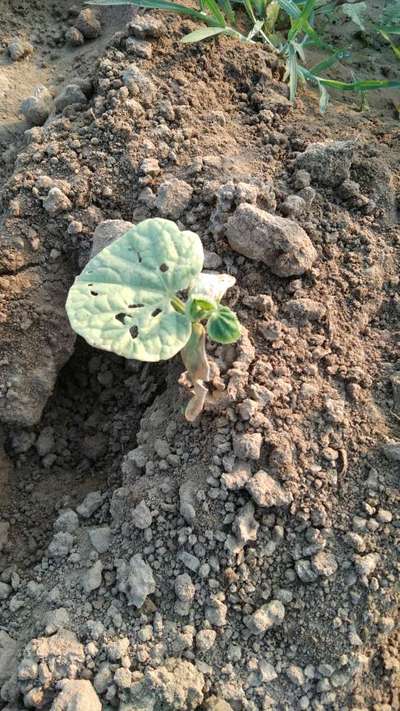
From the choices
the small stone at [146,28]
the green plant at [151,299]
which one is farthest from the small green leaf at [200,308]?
the small stone at [146,28]

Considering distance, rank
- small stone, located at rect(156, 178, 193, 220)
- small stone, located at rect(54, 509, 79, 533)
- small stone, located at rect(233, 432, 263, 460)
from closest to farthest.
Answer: small stone, located at rect(233, 432, 263, 460) < small stone, located at rect(54, 509, 79, 533) < small stone, located at rect(156, 178, 193, 220)

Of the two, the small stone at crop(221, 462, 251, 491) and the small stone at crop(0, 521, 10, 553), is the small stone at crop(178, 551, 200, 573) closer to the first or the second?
the small stone at crop(221, 462, 251, 491)

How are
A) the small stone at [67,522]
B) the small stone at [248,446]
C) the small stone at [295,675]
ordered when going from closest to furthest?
the small stone at [295,675], the small stone at [248,446], the small stone at [67,522]

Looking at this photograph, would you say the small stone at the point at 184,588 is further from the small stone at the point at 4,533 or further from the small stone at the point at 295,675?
the small stone at the point at 4,533

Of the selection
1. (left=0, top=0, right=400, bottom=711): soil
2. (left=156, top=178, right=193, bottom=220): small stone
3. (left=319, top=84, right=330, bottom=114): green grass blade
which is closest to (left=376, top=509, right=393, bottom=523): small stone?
(left=0, top=0, right=400, bottom=711): soil

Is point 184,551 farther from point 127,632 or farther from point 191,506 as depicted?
point 127,632

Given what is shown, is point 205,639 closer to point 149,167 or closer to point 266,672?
point 266,672

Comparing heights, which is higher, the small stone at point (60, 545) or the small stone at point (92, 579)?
the small stone at point (92, 579)
